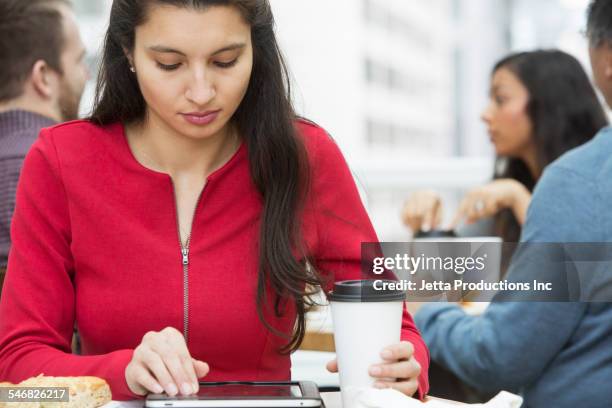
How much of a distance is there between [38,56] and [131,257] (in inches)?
37.1

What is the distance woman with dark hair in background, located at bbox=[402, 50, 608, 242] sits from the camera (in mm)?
2566

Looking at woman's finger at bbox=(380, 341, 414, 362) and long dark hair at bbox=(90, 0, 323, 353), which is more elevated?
long dark hair at bbox=(90, 0, 323, 353)

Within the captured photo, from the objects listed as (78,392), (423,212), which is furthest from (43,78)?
(78,392)

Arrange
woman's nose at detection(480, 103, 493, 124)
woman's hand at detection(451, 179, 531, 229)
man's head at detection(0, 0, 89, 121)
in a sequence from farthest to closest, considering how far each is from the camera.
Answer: woman's nose at detection(480, 103, 493, 124)
woman's hand at detection(451, 179, 531, 229)
man's head at detection(0, 0, 89, 121)

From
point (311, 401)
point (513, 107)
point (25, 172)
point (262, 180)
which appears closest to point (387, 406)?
point (311, 401)

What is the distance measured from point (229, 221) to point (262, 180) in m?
0.08

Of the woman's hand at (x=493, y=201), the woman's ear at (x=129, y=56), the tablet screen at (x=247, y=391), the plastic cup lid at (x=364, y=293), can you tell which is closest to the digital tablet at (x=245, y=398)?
the tablet screen at (x=247, y=391)

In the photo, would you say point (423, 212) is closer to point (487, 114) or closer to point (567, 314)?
point (487, 114)

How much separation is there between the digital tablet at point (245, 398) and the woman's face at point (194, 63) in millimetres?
436

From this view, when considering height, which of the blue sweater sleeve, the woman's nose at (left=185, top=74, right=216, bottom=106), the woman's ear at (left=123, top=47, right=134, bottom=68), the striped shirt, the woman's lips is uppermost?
the woman's ear at (left=123, top=47, right=134, bottom=68)

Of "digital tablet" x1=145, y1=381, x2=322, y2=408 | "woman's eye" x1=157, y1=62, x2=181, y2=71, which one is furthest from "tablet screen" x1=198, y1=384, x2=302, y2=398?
"woman's eye" x1=157, y1=62, x2=181, y2=71

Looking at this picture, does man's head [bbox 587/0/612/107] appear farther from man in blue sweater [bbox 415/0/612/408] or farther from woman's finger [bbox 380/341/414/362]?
woman's finger [bbox 380/341/414/362]

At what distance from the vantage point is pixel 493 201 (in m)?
2.54

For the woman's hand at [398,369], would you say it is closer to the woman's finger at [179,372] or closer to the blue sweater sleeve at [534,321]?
the woman's finger at [179,372]
